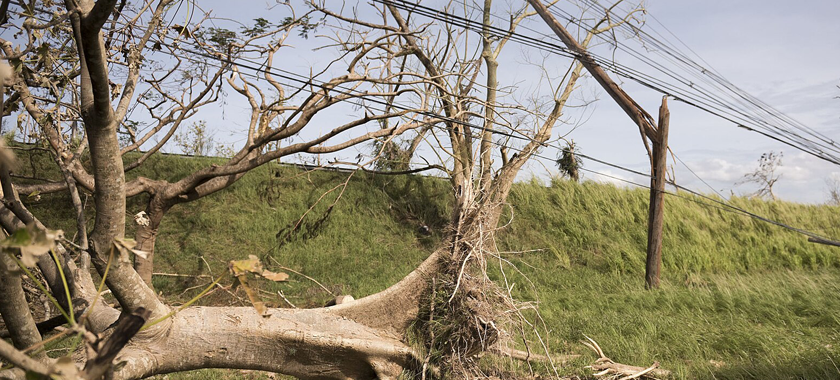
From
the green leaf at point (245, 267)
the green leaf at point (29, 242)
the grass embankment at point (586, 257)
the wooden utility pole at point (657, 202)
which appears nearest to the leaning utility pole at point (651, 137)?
the wooden utility pole at point (657, 202)

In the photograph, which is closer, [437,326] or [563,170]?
[437,326]

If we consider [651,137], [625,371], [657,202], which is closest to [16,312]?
[625,371]

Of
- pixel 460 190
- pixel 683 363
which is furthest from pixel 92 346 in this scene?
pixel 683 363

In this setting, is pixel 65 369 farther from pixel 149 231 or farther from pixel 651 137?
pixel 651 137

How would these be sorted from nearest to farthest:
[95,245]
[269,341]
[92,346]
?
[92,346], [95,245], [269,341]

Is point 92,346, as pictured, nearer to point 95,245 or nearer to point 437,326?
point 95,245

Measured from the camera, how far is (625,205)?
1193 centimetres

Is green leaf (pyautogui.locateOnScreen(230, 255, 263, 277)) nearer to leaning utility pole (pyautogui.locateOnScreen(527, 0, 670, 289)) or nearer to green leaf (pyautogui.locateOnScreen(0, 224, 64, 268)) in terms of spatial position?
green leaf (pyautogui.locateOnScreen(0, 224, 64, 268))

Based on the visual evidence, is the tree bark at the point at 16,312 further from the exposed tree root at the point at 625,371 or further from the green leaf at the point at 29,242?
the exposed tree root at the point at 625,371

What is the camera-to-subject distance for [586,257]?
1046 cm

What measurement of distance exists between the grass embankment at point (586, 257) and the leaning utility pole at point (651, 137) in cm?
63

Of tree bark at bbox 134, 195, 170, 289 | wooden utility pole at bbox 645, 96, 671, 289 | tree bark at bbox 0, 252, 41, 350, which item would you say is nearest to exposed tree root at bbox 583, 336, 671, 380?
wooden utility pole at bbox 645, 96, 671, 289

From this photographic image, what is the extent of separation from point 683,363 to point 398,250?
224 inches

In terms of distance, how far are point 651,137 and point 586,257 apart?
254 cm
